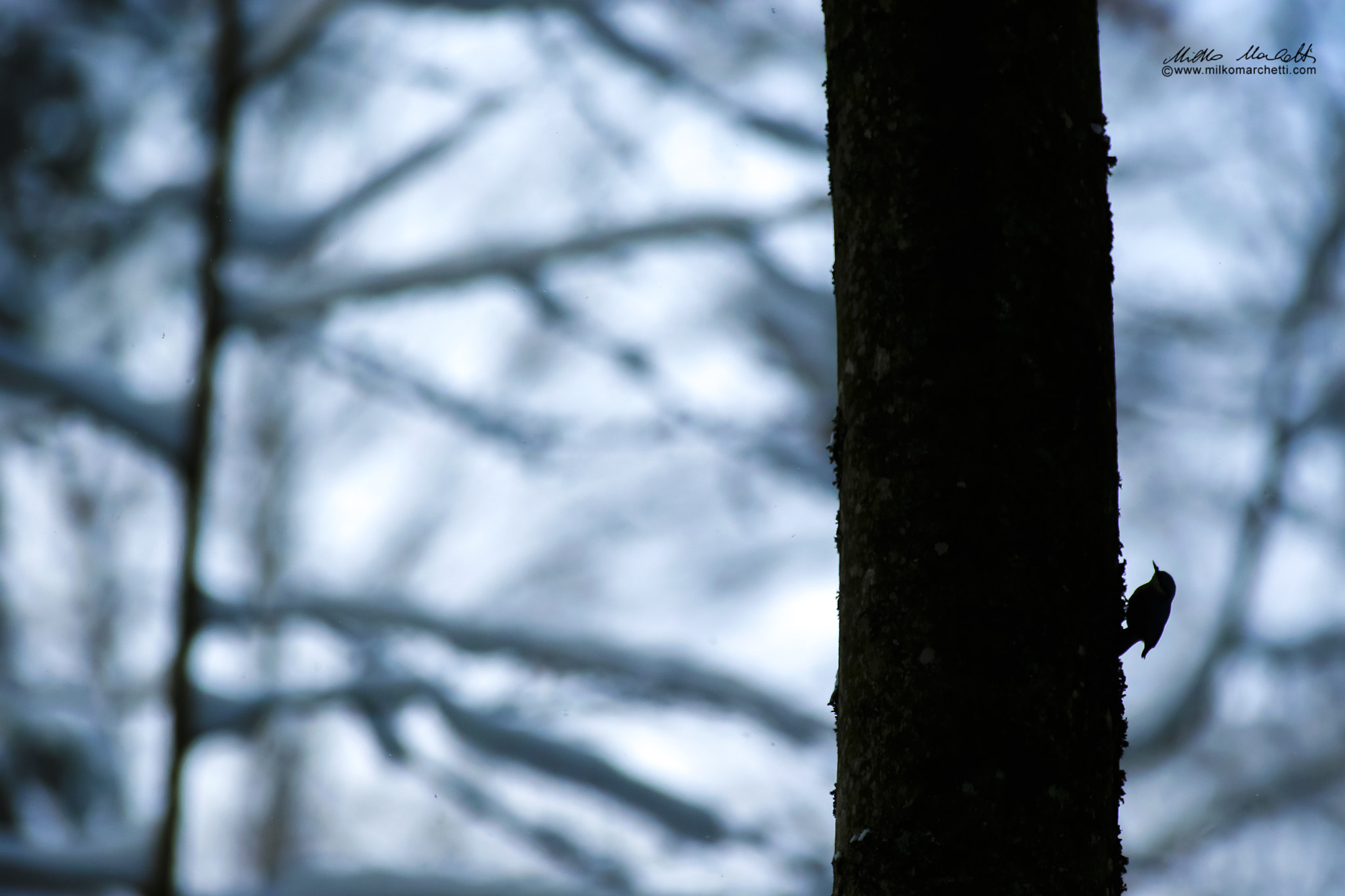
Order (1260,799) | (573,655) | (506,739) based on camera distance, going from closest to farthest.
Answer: (506,739), (573,655), (1260,799)

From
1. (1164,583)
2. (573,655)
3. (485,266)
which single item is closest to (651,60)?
(485,266)

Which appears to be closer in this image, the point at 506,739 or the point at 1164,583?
the point at 1164,583

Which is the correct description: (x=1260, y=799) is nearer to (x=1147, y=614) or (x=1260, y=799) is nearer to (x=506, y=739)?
(x=506, y=739)

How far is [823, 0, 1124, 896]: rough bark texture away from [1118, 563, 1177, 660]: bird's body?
0.11ft

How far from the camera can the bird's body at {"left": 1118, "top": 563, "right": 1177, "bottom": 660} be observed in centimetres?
65

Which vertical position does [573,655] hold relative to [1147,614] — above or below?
above

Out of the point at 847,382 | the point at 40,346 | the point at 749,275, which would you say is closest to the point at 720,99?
the point at 749,275

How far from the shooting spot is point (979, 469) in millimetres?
612

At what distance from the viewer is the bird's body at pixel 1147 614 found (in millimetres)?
654

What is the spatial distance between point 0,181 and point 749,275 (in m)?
3.11

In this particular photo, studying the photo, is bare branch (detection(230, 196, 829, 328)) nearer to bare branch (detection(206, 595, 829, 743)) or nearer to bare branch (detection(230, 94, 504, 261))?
bare branch (detection(230, 94, 504, 261))

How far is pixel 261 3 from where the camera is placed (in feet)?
12.7

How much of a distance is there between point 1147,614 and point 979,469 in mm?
170

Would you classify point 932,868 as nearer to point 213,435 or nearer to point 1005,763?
point 1005,763
